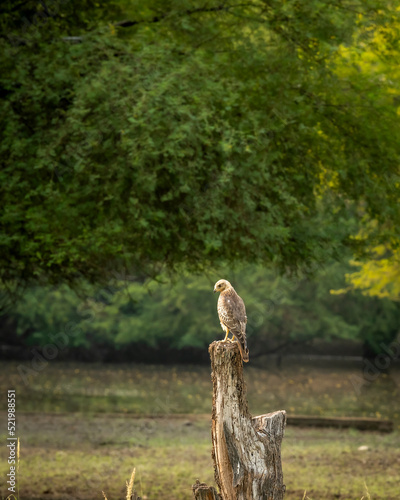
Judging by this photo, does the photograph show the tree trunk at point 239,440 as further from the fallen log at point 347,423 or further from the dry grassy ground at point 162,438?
the fallen log at point 347,423

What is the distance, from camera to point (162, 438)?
54.7 feet

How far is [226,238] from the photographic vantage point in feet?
37.8

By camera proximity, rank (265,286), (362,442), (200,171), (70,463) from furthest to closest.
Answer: (265,286) < (362,442) < (70,463) < (200,171)

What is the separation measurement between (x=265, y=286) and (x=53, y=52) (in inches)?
965

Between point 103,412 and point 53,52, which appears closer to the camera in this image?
point 53,52

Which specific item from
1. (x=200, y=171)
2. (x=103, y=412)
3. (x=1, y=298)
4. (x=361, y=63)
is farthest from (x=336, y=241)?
(x=103, y=412)

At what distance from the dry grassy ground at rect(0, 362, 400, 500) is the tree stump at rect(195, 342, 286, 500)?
615 centimetres

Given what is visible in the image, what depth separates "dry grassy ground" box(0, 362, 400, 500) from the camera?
12.0 meters

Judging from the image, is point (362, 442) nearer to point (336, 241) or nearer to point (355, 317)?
point (336, 241)

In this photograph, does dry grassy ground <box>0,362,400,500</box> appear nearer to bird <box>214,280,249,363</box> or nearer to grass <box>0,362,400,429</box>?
grass <box>0,362,400,429</box>

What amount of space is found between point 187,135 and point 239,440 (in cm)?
→ 659

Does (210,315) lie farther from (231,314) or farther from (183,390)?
(231,314)

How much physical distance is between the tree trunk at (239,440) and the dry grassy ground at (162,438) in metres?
6.15

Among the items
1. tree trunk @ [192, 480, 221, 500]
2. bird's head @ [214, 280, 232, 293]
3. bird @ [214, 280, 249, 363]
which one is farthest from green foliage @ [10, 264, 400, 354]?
tree trunk @ [192, 480, 221, 500]
